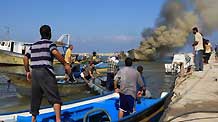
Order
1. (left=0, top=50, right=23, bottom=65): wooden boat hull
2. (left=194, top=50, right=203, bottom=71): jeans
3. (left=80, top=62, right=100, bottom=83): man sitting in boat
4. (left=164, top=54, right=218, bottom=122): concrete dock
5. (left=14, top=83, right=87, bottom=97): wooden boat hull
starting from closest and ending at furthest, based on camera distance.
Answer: (left=164, top=54, right=218, bottom=122): concrete dock
(left=194, top=50, right=203, bottom=71): jeans
(left=14, top=83, right=87, bottom=97): wooden boat hull
(left=80, top=62, right=100, bottom=83): man sitting in boat
(left=0, top=50, right=23, bottom=65): wooden boat hull

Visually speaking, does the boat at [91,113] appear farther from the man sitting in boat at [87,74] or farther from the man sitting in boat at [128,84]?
the man sitting in boat at [87,74]

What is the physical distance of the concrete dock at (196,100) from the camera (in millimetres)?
8708

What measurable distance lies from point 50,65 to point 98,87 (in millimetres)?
10121

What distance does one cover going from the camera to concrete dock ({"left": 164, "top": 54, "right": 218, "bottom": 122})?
8.71m

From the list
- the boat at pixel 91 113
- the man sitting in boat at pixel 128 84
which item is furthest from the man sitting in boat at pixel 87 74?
the man sitting in boat at pixel 128 84

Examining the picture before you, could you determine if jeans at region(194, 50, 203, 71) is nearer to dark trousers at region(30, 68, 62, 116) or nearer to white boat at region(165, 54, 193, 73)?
white boat at region(165, 54, 193, 73)

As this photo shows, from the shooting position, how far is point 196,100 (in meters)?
10.9

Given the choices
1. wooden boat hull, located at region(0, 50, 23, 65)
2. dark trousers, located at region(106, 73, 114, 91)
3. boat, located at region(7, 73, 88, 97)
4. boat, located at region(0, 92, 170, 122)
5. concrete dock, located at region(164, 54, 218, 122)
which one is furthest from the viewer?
wooden boat hull, located at region(0, 50, 23, 65)

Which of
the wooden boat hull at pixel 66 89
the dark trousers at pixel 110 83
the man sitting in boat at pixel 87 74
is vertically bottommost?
the wooden boat hull at pixel 66 89

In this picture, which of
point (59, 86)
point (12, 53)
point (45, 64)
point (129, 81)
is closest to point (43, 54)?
point (45, 64)

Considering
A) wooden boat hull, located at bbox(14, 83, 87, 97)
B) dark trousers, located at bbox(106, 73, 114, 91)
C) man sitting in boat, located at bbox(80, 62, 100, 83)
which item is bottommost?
wooden boat hull, located at bbox(14, 83, 87, 97)

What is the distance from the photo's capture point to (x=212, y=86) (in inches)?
549

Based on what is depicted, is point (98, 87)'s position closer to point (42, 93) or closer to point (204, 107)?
point (204, 107)

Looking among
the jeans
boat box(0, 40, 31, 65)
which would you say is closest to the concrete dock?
the jeans
